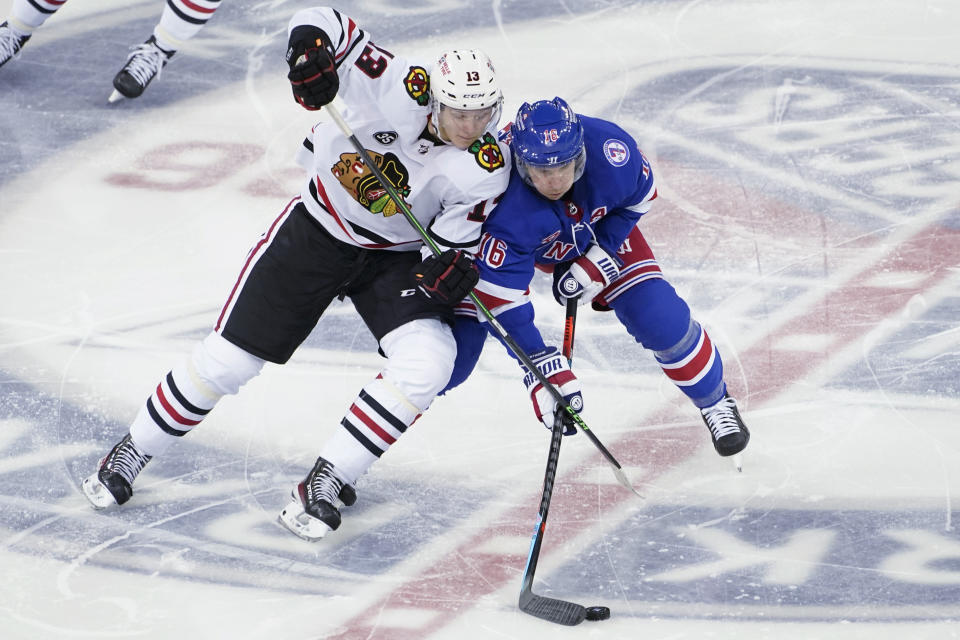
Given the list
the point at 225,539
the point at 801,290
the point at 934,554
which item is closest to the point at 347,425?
the point at 225,539

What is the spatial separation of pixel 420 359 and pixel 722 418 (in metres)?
0.92

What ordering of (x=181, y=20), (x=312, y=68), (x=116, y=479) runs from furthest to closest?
(x=181, y=20) < (x=116, y=479) < (x=312, y=68)

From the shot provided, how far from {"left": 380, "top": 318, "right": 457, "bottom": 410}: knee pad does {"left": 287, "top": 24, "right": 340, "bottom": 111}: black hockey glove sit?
581 mm

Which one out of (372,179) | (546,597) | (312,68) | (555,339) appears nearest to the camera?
(312,68)

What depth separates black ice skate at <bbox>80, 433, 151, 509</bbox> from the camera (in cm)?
334

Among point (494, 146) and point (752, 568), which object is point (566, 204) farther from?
point (752, 568)

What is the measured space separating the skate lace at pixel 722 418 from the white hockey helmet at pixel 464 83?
3.55 ft

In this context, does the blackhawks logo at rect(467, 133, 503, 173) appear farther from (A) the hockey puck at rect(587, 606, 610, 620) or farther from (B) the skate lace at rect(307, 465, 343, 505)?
(A) the hockey puck at rect(587, 606, 610, 620)

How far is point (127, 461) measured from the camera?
3.35m

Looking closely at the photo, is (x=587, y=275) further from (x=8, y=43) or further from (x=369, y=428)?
(x=8, y=43)

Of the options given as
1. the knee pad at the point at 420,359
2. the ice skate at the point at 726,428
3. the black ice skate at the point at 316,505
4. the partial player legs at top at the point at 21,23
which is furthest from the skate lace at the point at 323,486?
the partial player legs at top at the point at 21,23

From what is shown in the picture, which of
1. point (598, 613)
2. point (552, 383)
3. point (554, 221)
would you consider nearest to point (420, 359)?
point (552, 383)

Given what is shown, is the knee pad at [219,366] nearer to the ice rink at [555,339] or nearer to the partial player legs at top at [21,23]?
the ice rink at [555,339]

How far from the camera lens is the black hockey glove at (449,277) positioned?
2.96 meters
